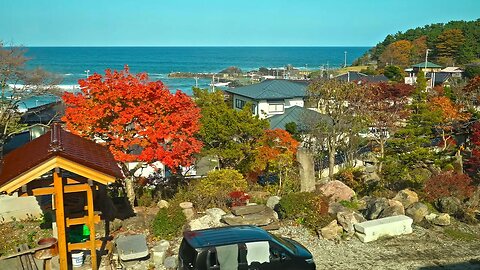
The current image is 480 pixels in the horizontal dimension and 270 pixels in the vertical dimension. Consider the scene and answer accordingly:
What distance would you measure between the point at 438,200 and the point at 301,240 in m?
5.60

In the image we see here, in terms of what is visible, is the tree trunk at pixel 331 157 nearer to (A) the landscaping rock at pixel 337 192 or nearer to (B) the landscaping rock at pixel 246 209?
(A) the landscaping rock at pixel 337 192

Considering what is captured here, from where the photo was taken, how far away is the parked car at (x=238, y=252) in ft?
28.1

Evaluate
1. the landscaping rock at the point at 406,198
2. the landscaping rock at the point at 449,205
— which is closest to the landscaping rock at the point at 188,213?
the landscaping rock at the point at 406,198

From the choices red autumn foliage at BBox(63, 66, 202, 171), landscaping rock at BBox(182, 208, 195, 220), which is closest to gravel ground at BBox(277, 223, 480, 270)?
landscaping rock at BBox(182, 208, 195, 220)

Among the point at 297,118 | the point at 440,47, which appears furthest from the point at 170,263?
the point at 440,47

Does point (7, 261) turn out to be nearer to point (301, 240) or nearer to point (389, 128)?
point (301, 240)

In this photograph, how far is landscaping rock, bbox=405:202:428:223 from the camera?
536 inches

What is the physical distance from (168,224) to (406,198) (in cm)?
791

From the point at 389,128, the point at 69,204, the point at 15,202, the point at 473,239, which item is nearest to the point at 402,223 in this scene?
the point at 473,239

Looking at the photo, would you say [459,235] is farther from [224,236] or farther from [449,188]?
[224,236]

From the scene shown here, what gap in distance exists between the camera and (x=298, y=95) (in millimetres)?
41562

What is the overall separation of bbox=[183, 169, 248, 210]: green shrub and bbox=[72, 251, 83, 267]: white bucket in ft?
14.6

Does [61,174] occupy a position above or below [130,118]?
below

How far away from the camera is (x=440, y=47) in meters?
81.0
